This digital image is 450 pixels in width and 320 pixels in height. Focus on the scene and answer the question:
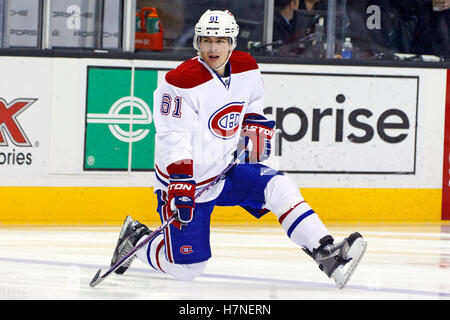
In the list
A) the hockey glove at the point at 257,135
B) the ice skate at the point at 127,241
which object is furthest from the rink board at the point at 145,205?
the hockey glove at the point at 257,135

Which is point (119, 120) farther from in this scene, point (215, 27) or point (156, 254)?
point (215, 27)

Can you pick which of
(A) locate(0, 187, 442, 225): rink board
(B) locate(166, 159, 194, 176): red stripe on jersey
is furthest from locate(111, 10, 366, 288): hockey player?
(A) locate(0, 187, 442, 225): rink board

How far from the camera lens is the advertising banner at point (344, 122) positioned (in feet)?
20.7

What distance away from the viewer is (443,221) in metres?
6.54

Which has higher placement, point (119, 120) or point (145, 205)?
point (119, 120)

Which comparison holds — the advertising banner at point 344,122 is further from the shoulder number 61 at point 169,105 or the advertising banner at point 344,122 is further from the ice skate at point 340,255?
the ice skate at point 340,255

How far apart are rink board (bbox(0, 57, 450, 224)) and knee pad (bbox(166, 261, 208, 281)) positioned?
180 centimetres

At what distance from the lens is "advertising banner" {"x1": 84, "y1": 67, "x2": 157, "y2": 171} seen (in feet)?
20.0

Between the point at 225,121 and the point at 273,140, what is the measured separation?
1.81 m

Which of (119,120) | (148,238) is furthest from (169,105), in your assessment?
(119,120)

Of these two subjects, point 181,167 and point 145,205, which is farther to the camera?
point 145,205

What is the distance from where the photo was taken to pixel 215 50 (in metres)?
4.27

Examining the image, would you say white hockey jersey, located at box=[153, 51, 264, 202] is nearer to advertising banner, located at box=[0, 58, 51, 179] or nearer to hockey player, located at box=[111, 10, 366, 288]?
hockey player, located at box=[111, 10, 366, 288]

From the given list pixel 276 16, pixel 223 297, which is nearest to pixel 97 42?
pixel 276 16
